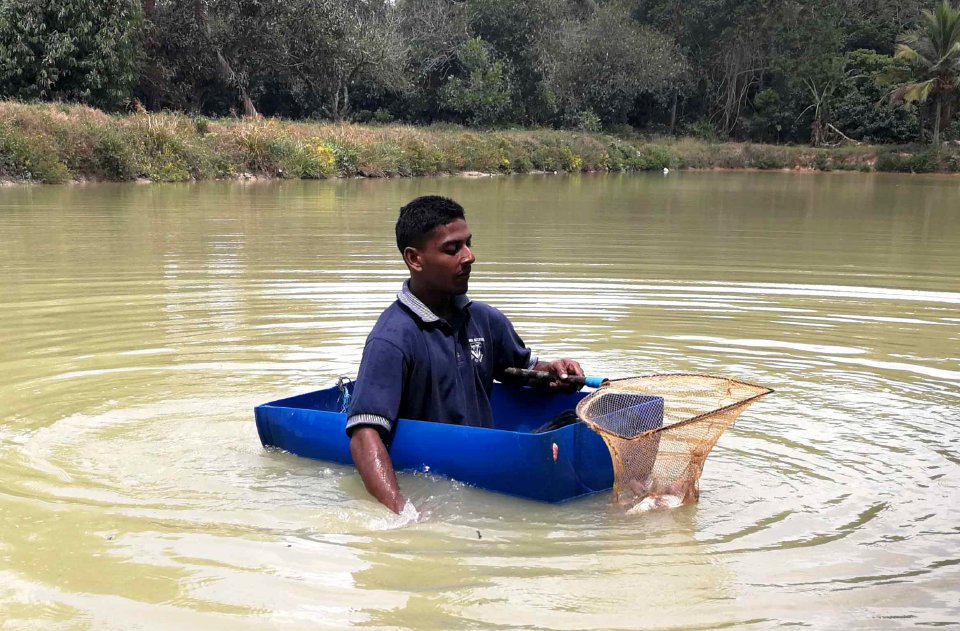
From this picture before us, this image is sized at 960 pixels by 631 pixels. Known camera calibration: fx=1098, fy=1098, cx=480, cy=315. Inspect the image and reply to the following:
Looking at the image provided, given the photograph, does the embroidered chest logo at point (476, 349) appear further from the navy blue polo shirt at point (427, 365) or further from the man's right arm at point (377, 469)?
the man's right arm at point (377, 469)

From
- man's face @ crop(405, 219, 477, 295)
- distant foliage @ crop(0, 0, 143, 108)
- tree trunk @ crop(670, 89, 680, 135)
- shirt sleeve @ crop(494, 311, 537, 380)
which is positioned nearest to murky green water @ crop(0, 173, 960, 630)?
shirt sleeve @ crop(494, 311, 537, 380)

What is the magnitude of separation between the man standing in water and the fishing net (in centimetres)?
54

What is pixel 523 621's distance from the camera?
11.0 ft

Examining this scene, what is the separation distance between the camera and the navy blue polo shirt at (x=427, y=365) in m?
4.18

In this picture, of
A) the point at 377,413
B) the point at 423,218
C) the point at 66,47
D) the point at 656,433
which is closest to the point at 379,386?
the point at 377,413

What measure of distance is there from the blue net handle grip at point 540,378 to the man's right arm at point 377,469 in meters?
0.84

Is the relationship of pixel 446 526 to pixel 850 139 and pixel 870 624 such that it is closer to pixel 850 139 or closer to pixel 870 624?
pixel 870 624

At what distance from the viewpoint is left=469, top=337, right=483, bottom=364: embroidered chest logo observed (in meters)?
4.52

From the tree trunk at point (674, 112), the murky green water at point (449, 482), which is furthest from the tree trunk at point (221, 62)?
the murky green water at point (449, 482)

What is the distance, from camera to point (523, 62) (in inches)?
2064

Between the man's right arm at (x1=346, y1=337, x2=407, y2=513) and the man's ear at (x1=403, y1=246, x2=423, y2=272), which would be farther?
the man's ear at (x1=403, y1=246, x2=423, y2=272)

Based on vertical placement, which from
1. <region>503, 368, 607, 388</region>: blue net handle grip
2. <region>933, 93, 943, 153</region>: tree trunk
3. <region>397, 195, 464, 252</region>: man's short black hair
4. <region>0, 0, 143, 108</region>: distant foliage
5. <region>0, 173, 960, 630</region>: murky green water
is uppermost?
<region>0, 0, 143, 108</region>: distant foliage

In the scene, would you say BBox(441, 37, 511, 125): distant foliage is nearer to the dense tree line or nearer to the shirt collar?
the dense tree line

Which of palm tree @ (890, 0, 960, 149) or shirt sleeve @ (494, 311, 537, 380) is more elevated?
palm tree @ (890, 0, 960, 149)
